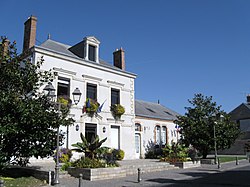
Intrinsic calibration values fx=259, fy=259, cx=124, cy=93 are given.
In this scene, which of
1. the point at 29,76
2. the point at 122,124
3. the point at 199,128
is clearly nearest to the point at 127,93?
the point at 122,124

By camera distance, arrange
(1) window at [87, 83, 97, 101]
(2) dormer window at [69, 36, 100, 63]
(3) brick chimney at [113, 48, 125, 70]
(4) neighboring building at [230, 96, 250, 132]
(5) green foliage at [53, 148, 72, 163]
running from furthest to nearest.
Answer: (4) neighboring building at [230, 96, 250, 132]
(3) brick chimney at [113, 48, 125, 70]
(2) dormer window at [69, 36, 100, 63]
(1) window at [87, 83, 97, 101]
(5) green foliage at [53, 148, 72, 163]

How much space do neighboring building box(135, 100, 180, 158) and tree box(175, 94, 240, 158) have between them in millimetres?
3534

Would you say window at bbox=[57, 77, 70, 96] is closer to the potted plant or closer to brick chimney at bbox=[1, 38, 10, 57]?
the potted plant

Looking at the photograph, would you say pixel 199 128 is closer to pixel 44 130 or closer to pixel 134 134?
pixel 134 134

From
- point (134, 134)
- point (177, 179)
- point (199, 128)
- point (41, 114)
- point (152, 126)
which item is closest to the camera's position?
point (41, 114)

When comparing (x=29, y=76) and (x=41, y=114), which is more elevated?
(x=29, y=76)

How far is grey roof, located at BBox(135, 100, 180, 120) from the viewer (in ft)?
73.7

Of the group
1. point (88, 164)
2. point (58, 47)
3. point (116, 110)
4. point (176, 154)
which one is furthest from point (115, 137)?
point (58, 47)

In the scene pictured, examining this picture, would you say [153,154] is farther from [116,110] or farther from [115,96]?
[115,96]

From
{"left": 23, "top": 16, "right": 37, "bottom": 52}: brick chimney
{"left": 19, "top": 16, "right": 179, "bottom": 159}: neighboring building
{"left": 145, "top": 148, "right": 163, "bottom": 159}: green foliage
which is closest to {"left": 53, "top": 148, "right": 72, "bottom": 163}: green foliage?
{"left": 19, "top": 16, "right": 179, "bottom": 159}: neighboring building

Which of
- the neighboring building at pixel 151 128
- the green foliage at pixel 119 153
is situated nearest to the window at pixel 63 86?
the green foliage at pixel 119 153

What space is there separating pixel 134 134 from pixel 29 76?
37.5 feet

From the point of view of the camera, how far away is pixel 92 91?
17.8 m

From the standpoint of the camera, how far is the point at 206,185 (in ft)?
30.9
